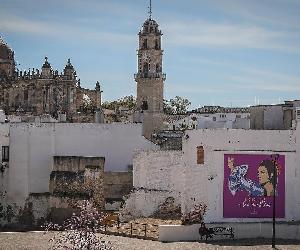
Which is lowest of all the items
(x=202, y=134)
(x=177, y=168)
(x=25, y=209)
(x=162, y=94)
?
(x=25, y=209)

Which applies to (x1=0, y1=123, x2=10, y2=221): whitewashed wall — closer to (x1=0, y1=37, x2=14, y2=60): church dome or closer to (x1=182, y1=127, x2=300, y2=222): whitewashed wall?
(x1=182, y1=127, x2=300, y2=222): whitewashed wall

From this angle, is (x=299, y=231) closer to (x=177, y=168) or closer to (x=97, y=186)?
(x=177, y=168)

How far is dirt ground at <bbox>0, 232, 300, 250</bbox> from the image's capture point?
70.0 ft

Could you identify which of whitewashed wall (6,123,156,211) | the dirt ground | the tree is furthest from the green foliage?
the dirt ground

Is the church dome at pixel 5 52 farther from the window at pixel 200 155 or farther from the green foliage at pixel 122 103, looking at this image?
the window at pixel 200 155

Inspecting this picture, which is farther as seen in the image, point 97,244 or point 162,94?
point 162,94

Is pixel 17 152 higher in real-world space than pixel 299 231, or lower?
higher

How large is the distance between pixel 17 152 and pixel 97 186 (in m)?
5.75

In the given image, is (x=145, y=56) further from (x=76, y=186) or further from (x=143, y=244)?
(x=143, y=244)

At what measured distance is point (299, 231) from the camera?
23.1 meters

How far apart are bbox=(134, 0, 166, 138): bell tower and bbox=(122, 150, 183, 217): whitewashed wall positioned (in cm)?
2896

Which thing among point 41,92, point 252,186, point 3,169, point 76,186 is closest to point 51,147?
point 3,169

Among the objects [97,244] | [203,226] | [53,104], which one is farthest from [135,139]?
[53,104]

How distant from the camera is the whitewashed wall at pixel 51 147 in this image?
32469 mm
